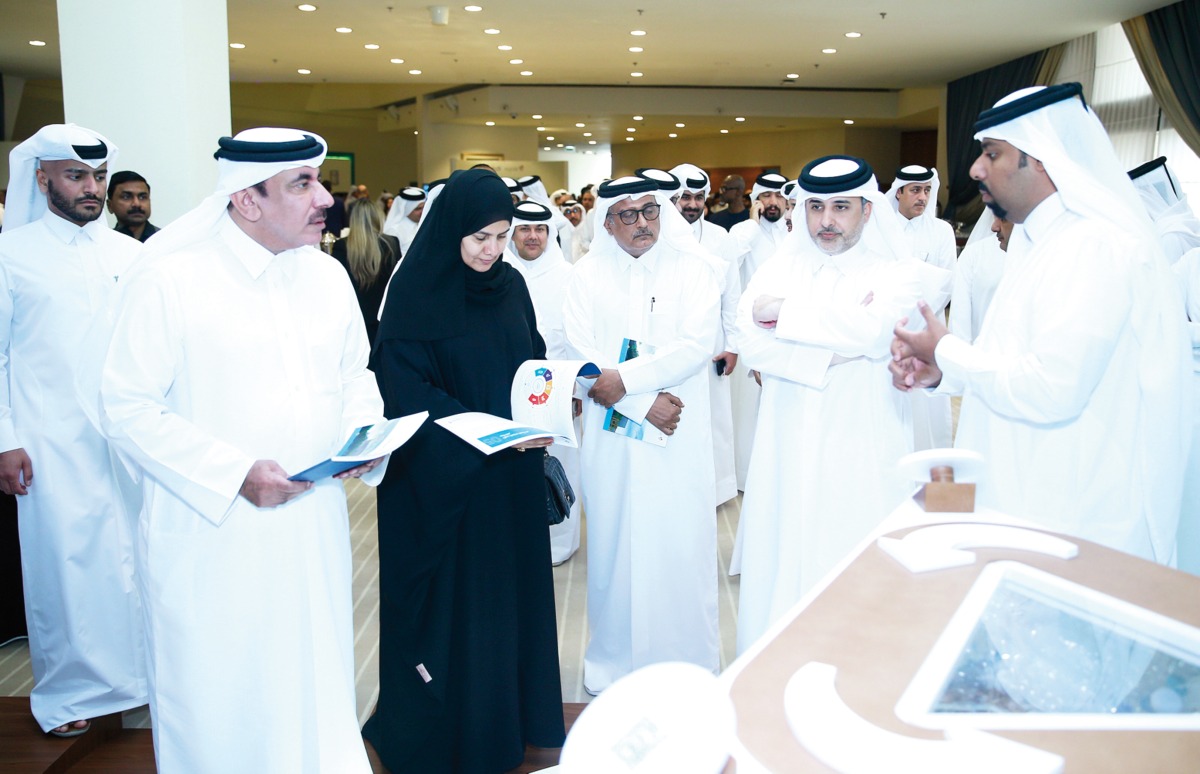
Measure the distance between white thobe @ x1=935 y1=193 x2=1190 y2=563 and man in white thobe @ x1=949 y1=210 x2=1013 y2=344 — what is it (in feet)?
9.87

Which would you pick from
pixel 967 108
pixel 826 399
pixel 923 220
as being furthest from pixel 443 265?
pixel 967 108

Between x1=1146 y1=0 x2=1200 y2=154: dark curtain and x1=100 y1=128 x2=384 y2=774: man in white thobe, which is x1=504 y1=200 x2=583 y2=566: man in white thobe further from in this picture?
x1=1146 y1=0 x2=1200 y2=154: dark curtain

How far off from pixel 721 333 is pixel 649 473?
7.76ft

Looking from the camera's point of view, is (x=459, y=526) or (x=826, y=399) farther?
(x=826, y=399)

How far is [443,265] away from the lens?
Answer: 2.62 meters

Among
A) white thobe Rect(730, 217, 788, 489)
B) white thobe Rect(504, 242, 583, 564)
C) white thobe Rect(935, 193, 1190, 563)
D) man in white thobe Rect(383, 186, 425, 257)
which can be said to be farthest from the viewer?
man in white thobe Rect(383, 186, 425, 257)

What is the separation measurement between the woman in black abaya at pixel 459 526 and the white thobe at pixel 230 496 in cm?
24

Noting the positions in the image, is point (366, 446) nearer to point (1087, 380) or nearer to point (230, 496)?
point (230, 496)

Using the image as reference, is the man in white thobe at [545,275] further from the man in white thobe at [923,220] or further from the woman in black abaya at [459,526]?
the man in white thobe at [923,220]

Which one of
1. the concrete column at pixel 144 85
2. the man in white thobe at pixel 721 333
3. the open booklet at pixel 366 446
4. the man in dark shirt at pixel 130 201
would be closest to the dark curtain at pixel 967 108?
the man in white thobe at pixel 721 333

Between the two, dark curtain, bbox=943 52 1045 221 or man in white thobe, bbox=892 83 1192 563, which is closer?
man in white thobe, bbox=892 83 1192 563

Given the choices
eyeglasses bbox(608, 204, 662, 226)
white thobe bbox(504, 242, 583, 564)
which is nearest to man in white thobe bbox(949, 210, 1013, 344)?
white thobe bbox(504, 242, 583, 564)

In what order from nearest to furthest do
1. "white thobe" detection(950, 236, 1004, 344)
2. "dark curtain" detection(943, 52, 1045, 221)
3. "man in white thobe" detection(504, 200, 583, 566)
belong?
"man in white thobe" detection(504, 200, 583, 566)
"white thobe" detection(950, 236, 1004, 344)
"dark curtain" detection(943, 52, 1045, 221)

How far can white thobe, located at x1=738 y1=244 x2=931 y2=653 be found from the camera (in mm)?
3012
